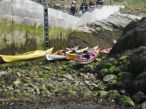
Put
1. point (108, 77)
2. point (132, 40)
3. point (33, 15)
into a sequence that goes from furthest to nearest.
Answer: point (33, 15), point (132, 40), point (108, 77)

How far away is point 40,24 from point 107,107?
45.3ft

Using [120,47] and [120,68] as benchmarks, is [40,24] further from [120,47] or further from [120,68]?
[120,68]

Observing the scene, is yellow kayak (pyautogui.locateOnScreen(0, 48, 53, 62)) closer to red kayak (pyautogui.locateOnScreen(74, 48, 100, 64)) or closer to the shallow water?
red kayak (pyautogui.locateOnScreen(74, 48, 100, 64))

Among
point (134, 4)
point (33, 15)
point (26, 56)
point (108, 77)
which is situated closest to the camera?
point (108, 77)

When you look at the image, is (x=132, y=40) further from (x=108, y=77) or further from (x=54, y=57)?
(x=54, y=57)

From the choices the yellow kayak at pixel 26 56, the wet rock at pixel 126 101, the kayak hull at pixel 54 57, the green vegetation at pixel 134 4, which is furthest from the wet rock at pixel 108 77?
the green vegetation at pixel 134 4

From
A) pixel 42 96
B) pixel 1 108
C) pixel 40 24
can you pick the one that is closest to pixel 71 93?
pixel 42 96

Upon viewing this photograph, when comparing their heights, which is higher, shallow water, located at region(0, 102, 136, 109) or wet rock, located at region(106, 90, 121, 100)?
wet rock, located at region(106, 90, 121, 100)

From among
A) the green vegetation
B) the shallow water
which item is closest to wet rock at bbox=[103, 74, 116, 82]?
the shallow water

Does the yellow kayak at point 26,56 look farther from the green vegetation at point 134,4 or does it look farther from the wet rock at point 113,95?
the green vegetation at point 134,4

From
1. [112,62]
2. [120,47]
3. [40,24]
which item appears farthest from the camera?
[40,24]

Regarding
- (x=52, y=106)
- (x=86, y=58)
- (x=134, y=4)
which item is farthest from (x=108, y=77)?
(x=134, y=4)

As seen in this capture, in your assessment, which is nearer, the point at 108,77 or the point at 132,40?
A: the point at 108,77

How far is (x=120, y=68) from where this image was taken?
31.3 m
